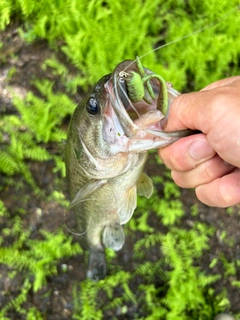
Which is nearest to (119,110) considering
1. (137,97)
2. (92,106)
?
(137,97)

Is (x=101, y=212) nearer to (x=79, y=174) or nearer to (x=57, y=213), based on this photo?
(x=79, y=174)

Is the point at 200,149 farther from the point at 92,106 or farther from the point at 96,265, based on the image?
the point at 96,265

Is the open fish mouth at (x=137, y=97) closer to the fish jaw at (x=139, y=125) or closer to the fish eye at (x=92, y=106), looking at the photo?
the fish jaw at (x=139, y=125)

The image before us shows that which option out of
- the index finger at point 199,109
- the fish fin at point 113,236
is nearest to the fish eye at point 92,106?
the index finger at point 199,109

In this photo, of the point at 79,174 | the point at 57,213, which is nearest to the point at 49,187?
the point at 57,213

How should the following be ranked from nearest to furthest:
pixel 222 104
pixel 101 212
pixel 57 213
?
A: pixel 222 104 < pixel 101 212 < pixel 57 213

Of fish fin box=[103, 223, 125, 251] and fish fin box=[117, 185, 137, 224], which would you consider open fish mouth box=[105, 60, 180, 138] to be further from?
fish fin box=[103, 223, 125, 251]
